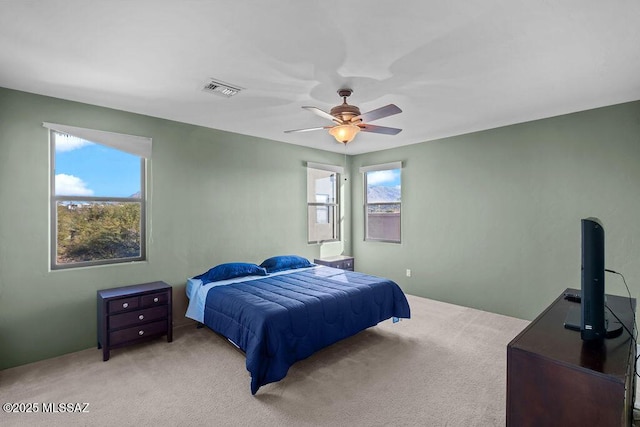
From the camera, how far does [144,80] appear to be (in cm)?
271

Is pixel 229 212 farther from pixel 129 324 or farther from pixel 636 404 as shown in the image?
pixel 636 404

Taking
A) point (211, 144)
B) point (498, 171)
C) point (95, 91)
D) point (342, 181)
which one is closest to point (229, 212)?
point (211, 144)

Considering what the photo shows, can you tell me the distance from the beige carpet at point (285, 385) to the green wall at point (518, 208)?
1.07 metres

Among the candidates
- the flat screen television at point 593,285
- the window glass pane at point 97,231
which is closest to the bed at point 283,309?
the window glass pane at point 97,231

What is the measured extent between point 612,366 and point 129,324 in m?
3.69

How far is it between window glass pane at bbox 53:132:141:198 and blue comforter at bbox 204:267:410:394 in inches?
64.8

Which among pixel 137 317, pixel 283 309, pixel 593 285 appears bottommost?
pixel 137 317

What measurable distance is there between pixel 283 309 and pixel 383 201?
3.54 meters

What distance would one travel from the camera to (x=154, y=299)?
3287mm

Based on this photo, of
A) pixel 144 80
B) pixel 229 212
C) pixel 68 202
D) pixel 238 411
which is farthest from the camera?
pixel 229 212

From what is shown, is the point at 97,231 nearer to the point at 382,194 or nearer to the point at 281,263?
the point at 281,263

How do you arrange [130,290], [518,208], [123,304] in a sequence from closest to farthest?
[123,304], [130,290], [518,208]

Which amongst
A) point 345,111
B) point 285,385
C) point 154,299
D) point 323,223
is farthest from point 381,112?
point 323,223

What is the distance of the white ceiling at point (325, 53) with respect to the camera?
1793 millimetres
